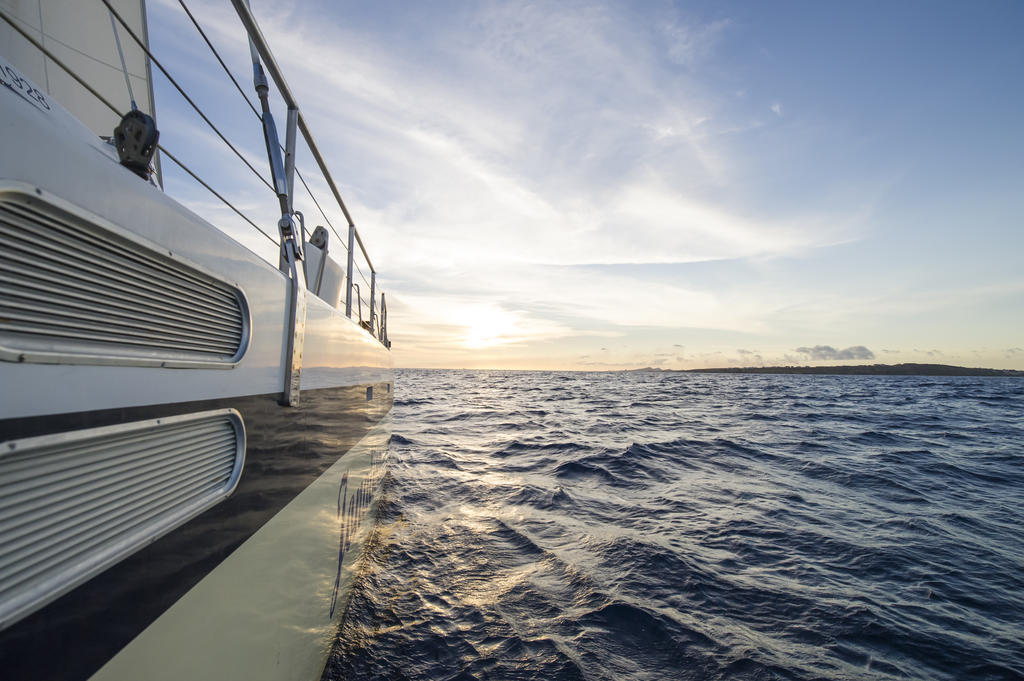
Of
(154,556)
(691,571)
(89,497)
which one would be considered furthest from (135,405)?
(691,571)

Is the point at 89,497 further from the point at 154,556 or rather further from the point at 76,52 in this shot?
the point at 76,52

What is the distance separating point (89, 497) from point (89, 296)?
1.28 ft

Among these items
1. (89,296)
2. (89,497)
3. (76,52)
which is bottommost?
(89,497)

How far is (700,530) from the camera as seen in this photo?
492 centimetres

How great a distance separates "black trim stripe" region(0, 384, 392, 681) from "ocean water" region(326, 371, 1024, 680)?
1.81 meters

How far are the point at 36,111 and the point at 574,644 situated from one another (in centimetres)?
357

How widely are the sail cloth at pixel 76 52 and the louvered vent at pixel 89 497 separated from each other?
9.35ft

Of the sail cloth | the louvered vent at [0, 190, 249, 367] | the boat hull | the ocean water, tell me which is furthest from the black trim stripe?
the sail cloth

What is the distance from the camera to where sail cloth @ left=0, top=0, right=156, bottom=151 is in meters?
2.64

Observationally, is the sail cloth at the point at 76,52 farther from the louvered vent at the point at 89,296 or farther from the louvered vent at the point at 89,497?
the louvered vent at the point at 89,497

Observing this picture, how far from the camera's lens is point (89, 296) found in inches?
34.4

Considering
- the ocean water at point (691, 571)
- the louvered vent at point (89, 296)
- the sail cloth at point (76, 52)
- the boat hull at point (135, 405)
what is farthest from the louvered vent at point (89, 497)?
the sail cloth at point (76, 52)

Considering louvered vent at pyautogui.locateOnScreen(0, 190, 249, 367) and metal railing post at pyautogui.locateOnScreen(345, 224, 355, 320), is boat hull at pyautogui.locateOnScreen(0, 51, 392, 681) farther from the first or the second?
metal railing post at pyautogui.locateOnScreen(345, 224, 355, 320)

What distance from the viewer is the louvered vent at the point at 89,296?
0.72m
